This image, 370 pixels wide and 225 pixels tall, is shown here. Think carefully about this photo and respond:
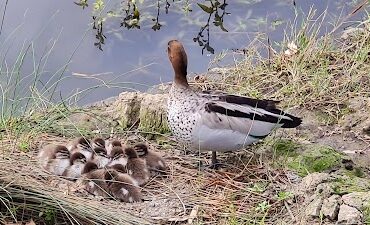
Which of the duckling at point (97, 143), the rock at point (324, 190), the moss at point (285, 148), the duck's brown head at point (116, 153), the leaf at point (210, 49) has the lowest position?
the duck's brown head at point (116, 153)

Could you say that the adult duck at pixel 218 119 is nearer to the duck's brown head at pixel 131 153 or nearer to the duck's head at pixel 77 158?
the duck's brown head at pixel 131 153

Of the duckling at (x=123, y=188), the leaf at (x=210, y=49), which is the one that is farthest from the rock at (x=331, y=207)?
the leaf at (x=210, y=49)

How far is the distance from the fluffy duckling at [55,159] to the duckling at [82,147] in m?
0.06

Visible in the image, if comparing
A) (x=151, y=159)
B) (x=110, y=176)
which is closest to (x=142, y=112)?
(x=151, y=159)

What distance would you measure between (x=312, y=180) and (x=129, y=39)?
3.06m

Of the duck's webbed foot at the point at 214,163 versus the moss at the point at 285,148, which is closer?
the duck's webbed foot at the point at 214,163

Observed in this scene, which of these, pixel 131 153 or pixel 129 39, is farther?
pixel 129 39

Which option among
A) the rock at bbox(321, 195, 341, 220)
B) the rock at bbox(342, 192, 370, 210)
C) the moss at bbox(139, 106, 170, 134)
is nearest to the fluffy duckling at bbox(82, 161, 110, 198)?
the moss at bbox(139, 106, 170, 134)

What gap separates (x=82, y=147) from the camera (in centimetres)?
507

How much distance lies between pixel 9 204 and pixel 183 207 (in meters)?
0.95

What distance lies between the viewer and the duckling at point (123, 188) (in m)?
4.71

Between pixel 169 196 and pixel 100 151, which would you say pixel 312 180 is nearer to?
pixel 169 196

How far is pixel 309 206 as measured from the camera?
4449 mm

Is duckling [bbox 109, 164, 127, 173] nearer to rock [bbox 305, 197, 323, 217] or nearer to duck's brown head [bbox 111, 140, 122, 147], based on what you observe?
duck's brown head [bbox 111, 140, 122, 147]
